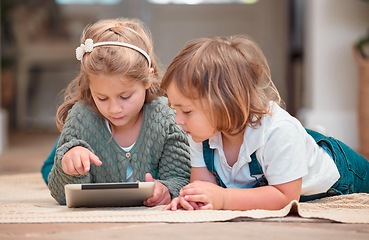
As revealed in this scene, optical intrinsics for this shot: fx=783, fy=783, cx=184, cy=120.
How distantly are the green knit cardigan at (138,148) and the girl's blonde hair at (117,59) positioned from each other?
0.15 ft

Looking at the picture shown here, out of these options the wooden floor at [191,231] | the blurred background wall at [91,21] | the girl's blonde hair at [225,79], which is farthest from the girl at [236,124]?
the blurred background wall at [91,21]

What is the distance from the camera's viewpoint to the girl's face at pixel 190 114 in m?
1.64

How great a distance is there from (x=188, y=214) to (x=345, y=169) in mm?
535

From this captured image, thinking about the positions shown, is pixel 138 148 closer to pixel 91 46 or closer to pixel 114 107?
pixel 114 107

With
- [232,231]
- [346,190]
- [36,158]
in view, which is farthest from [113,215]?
[36,158]

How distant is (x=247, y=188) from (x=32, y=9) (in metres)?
4.61

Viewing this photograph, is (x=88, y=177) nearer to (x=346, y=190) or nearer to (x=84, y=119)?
(x=84, y=119)

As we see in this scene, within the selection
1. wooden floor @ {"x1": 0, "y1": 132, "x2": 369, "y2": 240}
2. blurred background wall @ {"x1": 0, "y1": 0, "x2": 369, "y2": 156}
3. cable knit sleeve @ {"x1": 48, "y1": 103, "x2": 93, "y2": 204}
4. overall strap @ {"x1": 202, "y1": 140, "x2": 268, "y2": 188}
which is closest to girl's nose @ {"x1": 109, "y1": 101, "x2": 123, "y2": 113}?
cable knit sleeve @ {"x1": 48, "y1": 103, "x2": 93, "y2": 204}

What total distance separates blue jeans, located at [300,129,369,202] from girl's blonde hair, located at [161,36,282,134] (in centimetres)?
31

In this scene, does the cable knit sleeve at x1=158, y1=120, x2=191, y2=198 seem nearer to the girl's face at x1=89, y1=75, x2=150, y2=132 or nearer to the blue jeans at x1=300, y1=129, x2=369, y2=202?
the girl's face at x1=89, y1=75, x2=150, y2=132

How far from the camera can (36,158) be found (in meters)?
3.68

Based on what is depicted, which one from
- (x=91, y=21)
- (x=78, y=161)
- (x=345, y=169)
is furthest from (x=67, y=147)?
(x=91, y=21)

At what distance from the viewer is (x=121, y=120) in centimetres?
184

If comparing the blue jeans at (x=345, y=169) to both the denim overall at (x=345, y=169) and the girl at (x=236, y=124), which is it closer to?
the denim overall at (x=345, y=169)
